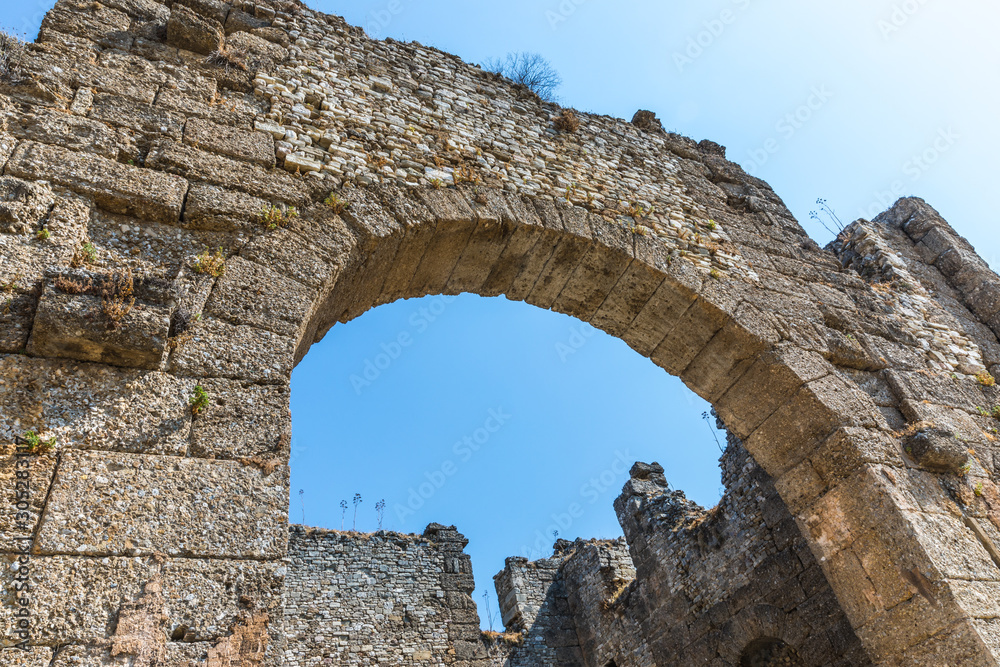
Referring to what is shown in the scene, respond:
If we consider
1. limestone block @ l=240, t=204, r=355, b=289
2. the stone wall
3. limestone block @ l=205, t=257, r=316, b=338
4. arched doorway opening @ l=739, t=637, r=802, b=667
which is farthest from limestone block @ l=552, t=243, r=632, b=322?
the stone wall

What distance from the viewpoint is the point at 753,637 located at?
278 inches

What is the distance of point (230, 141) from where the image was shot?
380 centimetres

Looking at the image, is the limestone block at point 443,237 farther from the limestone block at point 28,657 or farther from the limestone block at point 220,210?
the limestone block at point 28,657

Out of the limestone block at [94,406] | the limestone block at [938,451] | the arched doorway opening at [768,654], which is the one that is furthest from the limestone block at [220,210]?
the arched doorway opening at [768,654]

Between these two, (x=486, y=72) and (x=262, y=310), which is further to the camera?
(x=486, y=72)

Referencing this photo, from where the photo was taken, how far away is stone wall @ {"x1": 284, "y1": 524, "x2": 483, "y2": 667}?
9.48 meters

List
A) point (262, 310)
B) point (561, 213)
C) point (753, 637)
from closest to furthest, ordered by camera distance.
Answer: point (262, 310)
point (561, 213)
point (753, 637)

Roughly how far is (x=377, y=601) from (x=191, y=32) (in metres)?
8.76

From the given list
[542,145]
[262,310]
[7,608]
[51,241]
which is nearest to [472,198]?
[542,145]

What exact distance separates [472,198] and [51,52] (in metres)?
2.68

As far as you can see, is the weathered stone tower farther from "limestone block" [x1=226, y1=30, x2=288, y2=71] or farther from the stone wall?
the stone wall

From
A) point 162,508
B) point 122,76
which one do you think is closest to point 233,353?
point 162,508

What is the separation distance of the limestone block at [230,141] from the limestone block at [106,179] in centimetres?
48

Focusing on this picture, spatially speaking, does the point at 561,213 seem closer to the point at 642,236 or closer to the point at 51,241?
the point at 642,236
